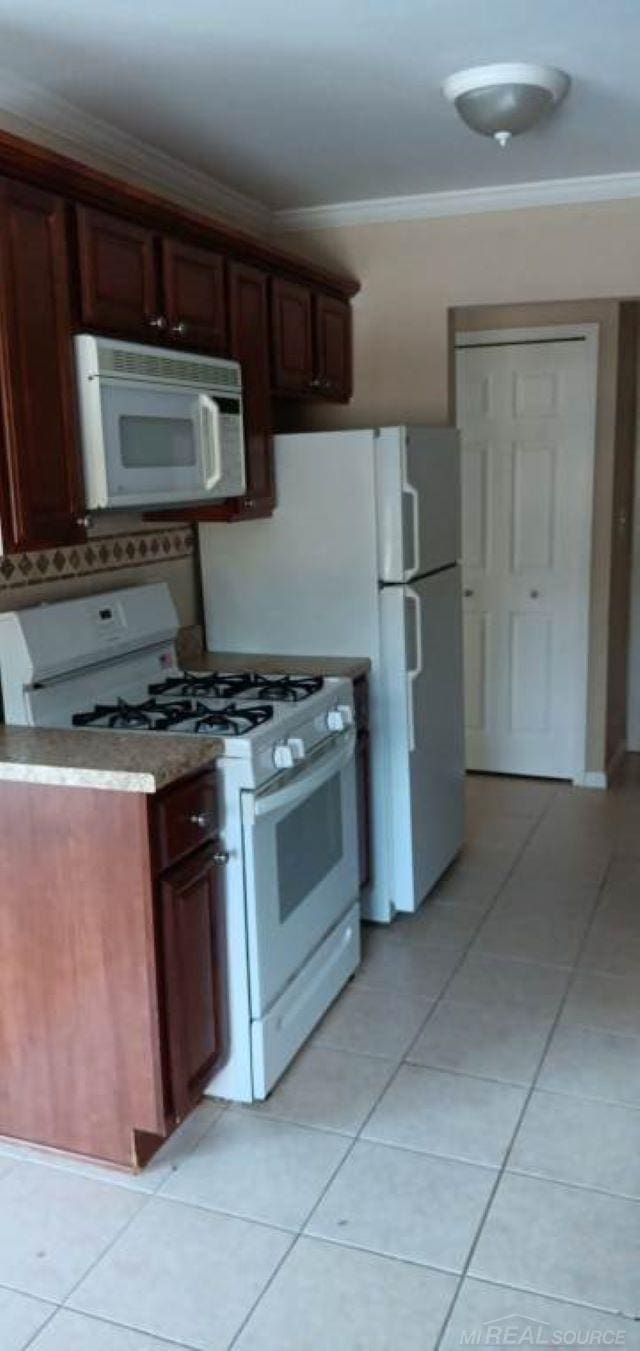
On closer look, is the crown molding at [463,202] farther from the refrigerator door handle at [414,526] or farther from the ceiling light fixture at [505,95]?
the refrigerator door handle at [414,526]

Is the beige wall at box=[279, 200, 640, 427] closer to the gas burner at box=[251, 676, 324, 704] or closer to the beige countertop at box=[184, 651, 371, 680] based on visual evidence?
the beige countertop at box=[184, 651, 371, 680]

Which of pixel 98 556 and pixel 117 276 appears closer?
pixel 117 276

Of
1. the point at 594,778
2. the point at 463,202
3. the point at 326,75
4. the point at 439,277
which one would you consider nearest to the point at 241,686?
the point at 326,75

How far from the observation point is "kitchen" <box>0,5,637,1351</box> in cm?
215

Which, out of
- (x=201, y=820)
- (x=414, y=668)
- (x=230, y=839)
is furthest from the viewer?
(x=414, y=668)

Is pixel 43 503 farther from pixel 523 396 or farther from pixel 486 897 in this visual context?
pixel 523 396

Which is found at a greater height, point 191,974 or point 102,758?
point 102,758

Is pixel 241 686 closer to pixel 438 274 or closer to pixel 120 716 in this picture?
pixel 120 716

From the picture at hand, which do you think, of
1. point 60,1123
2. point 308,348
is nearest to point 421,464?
point 308,348

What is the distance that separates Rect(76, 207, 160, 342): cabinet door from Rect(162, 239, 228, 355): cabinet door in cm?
6

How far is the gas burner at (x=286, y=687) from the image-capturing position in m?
2.82

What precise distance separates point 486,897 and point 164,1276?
1907mm

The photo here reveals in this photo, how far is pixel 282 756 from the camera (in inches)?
99.0

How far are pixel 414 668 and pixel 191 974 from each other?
131cm
